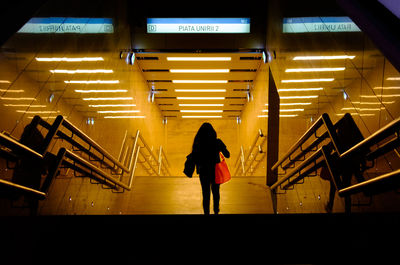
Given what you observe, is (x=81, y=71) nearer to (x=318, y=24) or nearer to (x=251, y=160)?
(x=318, y=24)

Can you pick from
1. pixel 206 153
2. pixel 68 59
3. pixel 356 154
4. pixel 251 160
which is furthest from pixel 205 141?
pixel 251 160

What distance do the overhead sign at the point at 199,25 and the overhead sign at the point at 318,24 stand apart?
171 centimetres

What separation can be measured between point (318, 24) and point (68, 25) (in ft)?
10.5

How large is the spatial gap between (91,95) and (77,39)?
842 millimetres

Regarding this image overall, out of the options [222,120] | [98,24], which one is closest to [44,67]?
[98,24]

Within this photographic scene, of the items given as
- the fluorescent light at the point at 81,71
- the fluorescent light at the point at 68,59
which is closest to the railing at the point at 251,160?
the fluorescent light at the point at 81,71

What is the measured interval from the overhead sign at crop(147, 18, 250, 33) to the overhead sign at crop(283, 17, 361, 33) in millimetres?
1713

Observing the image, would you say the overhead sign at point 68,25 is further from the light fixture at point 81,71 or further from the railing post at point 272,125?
the railing post at point 272,125

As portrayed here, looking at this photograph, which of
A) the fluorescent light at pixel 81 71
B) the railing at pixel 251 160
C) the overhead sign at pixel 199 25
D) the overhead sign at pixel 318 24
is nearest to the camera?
the overhead sign at pixel 318 24

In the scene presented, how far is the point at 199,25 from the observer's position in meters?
8.55

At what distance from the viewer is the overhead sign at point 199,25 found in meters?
8.55

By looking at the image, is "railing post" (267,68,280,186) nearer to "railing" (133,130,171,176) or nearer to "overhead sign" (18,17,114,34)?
"railing" (133,130,171,176)
